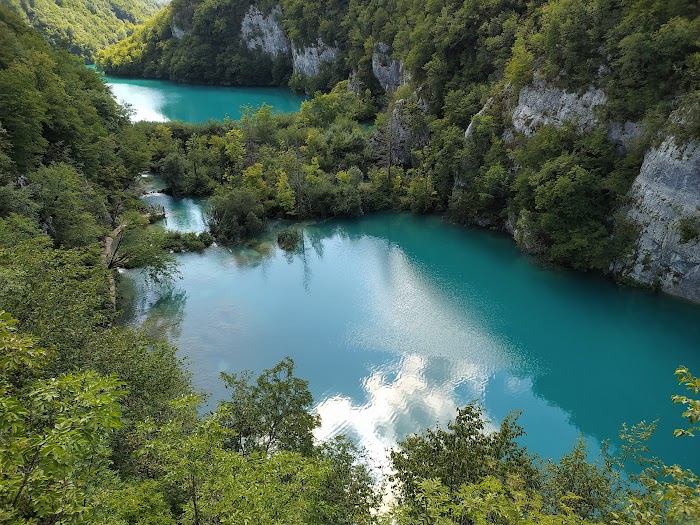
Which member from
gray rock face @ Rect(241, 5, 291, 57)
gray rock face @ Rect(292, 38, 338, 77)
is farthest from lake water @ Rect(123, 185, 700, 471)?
gray rock face @ Rect(241, 5, 291, 57)

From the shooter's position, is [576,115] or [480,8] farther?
[480,8]

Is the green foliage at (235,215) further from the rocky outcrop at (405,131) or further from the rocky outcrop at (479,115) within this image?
the rocky outcrop at (479,115)

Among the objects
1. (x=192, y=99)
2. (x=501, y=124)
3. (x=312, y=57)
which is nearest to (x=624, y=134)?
(x=501, y=124)

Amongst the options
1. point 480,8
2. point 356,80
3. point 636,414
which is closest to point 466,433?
point 636,414

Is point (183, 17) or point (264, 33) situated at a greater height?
point (183, 17)

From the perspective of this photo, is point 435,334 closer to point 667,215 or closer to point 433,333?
point 433,333

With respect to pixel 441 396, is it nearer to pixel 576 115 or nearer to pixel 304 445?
pixel 304 445
